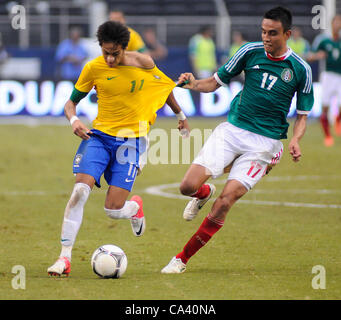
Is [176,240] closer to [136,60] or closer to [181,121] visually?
[181,121]

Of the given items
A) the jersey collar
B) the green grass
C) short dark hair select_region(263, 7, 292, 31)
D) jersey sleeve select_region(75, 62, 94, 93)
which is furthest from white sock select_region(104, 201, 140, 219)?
short dark hair select_region(263, 7, 292, 31)

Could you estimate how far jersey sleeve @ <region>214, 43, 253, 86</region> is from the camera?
24.4 feet

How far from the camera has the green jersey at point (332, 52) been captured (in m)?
16.7

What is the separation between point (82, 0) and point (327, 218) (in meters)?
19.4

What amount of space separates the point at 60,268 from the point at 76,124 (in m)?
1.24

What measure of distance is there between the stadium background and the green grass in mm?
6983

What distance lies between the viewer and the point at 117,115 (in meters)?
7.59

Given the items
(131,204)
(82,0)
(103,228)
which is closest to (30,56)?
(82,0)

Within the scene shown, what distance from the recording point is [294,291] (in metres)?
6.26

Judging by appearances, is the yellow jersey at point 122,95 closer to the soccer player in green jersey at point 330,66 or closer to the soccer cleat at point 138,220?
the soccer cleat at point 138,220

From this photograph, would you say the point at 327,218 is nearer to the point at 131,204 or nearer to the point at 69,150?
the point at 131,204

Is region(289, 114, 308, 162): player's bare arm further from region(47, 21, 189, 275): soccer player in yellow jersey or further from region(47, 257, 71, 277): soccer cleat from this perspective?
region(47, 257, 71, 277): soccer cleat

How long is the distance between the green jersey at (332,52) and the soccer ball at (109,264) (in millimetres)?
10967

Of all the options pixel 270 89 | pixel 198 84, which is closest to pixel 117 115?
pixel 198 84
